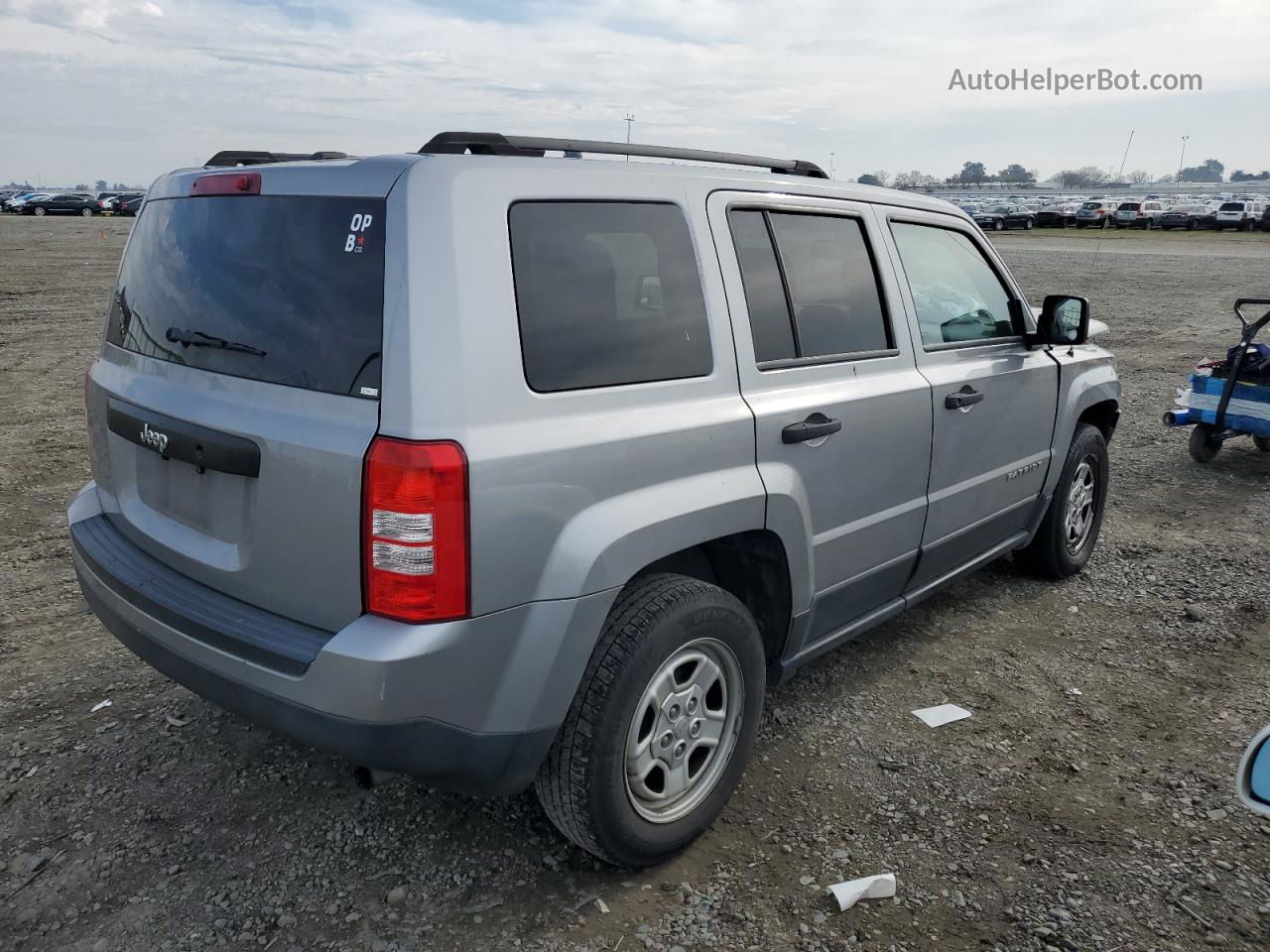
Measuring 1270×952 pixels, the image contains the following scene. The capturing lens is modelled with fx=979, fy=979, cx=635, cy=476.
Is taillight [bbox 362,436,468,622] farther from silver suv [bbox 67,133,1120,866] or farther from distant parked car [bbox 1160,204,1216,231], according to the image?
distant parked car [bbox 1160,204,1216,231]

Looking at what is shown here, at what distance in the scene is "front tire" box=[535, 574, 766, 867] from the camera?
2578 mm

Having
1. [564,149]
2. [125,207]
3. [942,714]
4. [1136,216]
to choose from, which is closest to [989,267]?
[942,714]

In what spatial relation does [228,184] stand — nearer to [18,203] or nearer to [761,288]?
[761,288]

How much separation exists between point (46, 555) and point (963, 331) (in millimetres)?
4746

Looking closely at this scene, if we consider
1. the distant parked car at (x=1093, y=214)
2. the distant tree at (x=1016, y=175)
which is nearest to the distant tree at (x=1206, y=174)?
the distant tree at (x=1016, y=175)

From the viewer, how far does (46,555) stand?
5203mm

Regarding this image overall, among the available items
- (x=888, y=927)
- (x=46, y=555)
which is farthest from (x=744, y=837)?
(x=46, y=555)

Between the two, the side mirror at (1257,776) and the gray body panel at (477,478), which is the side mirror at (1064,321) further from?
the side mirror at (1257,776)

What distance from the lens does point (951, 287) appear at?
4.12 meters

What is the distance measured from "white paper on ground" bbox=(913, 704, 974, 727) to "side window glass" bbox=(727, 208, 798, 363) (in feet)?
5.20

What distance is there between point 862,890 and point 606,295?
1825 mm

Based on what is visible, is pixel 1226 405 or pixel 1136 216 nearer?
pixel 1226 405

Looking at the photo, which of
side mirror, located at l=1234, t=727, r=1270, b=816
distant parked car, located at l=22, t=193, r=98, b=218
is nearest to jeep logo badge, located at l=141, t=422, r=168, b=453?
side mirror, located at l=1234, t=727, r=1270, b=816

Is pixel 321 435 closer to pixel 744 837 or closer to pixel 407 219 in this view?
pixel 407 219
